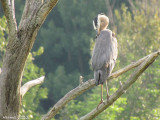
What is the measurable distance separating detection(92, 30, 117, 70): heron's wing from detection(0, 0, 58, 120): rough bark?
154 centimetres

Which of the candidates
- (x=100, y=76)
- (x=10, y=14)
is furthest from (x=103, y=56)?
(x=10, y=14)

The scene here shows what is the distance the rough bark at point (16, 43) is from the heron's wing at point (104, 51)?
1541mm

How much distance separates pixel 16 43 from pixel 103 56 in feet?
6.01

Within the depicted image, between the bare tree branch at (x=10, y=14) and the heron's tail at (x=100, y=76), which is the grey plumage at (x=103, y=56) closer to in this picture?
the heron's tail at (x=100, y=76)

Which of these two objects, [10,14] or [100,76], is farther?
[100,76]

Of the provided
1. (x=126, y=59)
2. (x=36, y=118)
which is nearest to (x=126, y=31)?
(x=126, y=59)

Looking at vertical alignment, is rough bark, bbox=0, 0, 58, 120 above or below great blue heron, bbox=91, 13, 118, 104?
above

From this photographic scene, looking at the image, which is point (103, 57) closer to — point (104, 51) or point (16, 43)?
point (104, 51)

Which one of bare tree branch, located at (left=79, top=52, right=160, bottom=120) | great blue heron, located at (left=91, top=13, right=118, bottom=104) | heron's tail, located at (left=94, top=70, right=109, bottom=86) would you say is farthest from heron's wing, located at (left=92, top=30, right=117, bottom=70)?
bare tree branch, located at (left=79, top=52, right=160, bottom=120)

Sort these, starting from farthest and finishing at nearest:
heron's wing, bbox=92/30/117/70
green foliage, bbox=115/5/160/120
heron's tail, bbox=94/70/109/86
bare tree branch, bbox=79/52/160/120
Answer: green foliage, bbox=115/5/160/120 → heron's wing, bbox=92/30/117/70 → heron's tail, bbox=94/70/109/86 → bare tree branch, bbox=79/52/160/120

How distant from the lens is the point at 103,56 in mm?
6082

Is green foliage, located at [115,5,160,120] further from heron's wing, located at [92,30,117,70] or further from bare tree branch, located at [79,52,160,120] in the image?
bare tree branch, located at [79,52,160,120]

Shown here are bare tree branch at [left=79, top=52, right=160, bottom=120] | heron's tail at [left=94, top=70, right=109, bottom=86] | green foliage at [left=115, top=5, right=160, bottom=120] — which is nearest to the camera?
bare tree branch at [left=79, top=52, right=160, bottom=120]

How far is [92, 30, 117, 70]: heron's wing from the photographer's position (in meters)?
5.98
